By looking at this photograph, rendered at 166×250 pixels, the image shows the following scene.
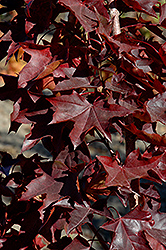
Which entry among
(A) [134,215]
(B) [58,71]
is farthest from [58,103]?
(A) [134,215]

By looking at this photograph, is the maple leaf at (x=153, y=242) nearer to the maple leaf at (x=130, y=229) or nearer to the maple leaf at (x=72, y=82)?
the maple leaf at (x=130, y=229)

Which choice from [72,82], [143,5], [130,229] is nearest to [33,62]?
[72,82]

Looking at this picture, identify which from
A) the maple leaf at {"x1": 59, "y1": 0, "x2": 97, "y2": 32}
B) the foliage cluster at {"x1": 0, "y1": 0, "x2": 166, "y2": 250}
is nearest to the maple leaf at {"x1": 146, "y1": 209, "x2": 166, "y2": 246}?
the foliage cluster at {"x1": 0, "y1": 0, "x2": 166, "y2": 250}

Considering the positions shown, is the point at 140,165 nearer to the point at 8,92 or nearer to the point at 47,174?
the point at 47,174

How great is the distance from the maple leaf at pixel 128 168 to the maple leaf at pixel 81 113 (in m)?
0.07

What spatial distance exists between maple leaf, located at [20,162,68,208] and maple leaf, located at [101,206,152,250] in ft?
0.42

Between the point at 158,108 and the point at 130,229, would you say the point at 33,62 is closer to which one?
the point at 158,108

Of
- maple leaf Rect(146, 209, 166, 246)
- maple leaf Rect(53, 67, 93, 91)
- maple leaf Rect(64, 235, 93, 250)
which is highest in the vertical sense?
maple leaf Rect(53, 67, 93, 91)

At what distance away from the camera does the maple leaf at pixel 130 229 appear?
2.10ft

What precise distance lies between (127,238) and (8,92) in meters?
0.44

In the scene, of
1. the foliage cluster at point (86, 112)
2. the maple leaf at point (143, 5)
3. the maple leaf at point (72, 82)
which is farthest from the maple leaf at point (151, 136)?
the maple leaf at point (143, 5)

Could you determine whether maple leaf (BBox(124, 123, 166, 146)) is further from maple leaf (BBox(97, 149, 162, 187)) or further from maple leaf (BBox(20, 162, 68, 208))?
maple leaf (BBox(20, 162, 68, 208))

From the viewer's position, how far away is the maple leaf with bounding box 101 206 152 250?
642 mm

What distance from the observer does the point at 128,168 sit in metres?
0.64
